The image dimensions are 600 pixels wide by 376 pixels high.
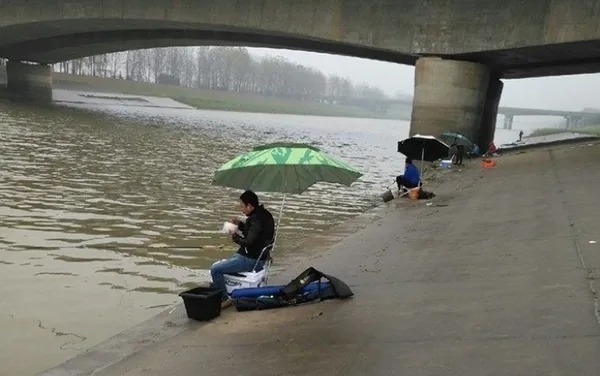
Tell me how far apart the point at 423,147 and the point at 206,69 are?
12377cm

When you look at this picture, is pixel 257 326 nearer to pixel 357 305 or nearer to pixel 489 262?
A: pixel 357 305

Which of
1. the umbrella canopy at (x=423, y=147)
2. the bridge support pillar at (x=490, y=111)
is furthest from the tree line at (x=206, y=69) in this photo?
the umbrella canopy at (x=423, y=147)

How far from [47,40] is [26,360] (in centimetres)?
5220

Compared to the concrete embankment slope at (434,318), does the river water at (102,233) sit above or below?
below

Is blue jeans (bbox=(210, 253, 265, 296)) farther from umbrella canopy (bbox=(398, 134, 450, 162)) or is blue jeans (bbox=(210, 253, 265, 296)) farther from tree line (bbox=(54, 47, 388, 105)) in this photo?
tree line (bbox=(54, 47, 388, 105))

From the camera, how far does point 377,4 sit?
99.2ft

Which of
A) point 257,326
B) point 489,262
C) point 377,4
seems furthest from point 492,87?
point 257,326

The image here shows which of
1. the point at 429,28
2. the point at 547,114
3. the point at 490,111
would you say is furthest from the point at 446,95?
the point at 547,114

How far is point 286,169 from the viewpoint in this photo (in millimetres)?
6488

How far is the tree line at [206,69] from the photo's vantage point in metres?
117

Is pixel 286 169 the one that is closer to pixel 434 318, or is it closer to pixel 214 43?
pixel 434 318

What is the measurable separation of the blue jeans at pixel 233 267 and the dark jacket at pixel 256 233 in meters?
0.07

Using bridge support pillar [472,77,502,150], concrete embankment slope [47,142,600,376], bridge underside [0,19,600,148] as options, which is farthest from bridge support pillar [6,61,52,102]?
concrete embankment slope [47,142,600,376]

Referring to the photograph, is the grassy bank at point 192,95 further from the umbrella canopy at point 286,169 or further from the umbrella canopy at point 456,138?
the umbrella canopy at point 286,169
